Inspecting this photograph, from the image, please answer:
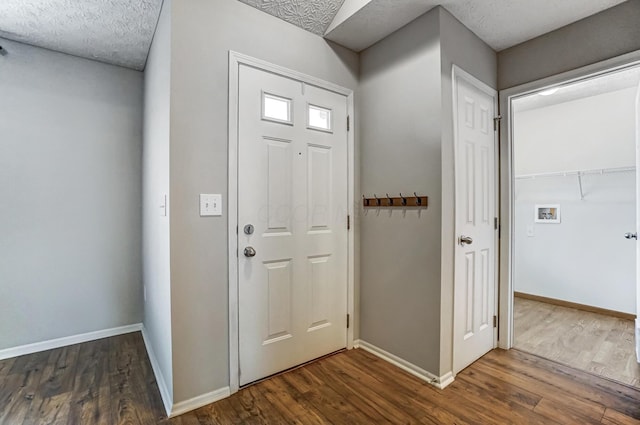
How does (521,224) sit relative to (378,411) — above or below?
above

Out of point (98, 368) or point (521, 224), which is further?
point (521, 224)

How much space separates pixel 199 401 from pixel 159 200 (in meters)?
Result: 1.27

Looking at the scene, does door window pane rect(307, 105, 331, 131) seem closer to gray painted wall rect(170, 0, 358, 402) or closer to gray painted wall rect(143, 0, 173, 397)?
gray painted wall rect(170, 0, 358, 402)

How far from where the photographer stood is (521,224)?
393 cm

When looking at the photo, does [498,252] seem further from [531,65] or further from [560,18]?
[560,18]

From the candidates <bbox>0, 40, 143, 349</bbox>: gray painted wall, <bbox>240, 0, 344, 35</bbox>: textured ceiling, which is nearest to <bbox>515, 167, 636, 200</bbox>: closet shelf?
<bbox>240, 0, 344, 35</bbox>: textured ceiling

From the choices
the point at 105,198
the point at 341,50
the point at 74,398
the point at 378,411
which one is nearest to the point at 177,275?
the point at 74,398

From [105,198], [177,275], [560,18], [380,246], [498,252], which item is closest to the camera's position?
[177,275]

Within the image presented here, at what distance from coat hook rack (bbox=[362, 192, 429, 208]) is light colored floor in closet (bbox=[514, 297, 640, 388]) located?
164 centimetres

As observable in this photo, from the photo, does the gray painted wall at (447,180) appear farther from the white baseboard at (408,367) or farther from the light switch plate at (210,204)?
the light switch plate at (210,204)

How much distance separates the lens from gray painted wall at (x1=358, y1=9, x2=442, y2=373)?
1980mm

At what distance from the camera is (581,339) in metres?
2.64

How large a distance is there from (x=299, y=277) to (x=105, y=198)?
2065 millimetres

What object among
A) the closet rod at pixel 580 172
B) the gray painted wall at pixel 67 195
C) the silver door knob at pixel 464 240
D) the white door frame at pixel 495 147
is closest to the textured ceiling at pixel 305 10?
the white door frame at pixel 495 147
